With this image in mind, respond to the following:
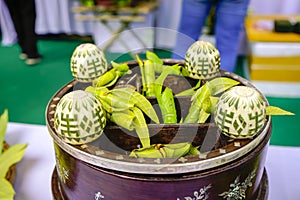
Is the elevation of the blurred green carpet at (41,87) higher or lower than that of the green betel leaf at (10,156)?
lower

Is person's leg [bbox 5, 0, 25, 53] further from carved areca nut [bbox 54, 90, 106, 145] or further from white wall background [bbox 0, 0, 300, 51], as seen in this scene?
carved areca nut [bbox 54, 90, 106, 145]

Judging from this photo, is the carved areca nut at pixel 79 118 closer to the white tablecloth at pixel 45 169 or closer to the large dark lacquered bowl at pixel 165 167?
the large dark lacquered bowl at pixel 165 167

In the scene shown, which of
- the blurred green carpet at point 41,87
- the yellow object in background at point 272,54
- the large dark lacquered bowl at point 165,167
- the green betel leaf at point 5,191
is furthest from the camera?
the yellow object in background at point 272,54

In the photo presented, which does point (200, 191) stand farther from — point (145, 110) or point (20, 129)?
point (20, 129)

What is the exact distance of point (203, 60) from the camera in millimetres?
805

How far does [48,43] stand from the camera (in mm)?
3133

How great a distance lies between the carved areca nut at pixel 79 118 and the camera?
2.02ft

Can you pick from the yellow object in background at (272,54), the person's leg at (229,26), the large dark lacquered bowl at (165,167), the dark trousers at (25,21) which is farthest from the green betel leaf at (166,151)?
the dark trousers at (25,21)

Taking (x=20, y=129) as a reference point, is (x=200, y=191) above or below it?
above

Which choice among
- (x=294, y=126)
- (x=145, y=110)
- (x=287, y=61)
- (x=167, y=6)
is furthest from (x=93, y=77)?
(x=167, y=6)

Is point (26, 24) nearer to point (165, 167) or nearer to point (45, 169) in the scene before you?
point (45, 169)

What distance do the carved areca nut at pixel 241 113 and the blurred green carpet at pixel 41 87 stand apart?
130 cm

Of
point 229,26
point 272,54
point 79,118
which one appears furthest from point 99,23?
point 79,118

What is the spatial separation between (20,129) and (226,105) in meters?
0.72
